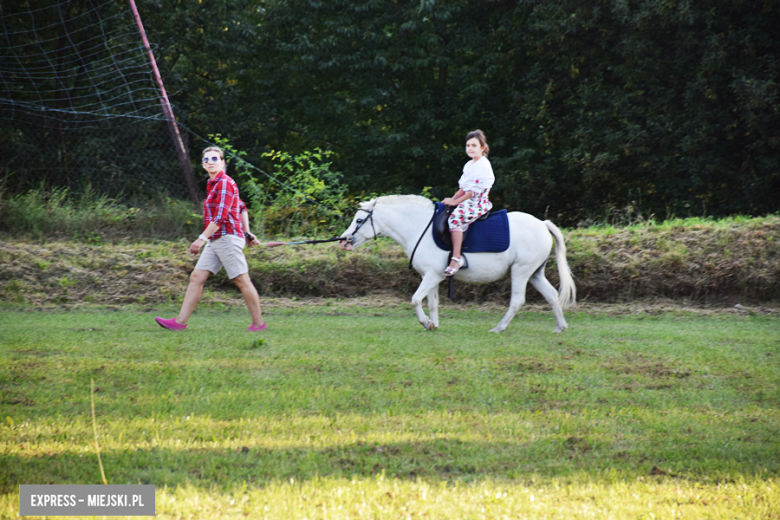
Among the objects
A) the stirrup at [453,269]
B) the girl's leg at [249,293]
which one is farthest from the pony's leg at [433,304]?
the girl's leg at [249,293]

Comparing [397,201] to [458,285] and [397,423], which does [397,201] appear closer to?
[458,285]

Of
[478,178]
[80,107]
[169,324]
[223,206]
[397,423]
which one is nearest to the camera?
[397,423]

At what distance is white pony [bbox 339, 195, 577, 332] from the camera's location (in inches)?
344

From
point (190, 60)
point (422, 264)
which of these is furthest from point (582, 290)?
point (190, 60)

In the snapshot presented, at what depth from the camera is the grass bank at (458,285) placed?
11.3 m

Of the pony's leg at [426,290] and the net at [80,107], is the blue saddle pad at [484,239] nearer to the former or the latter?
the pony's leg at [426,290]

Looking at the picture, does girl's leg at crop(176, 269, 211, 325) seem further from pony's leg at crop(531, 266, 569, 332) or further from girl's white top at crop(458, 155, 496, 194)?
pony's leg at crop(531, 266, 569, 332)

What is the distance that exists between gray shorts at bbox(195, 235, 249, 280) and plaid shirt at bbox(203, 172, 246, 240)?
2.8 inches

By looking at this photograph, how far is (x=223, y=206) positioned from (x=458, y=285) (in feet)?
17.5

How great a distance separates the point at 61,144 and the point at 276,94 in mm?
12199

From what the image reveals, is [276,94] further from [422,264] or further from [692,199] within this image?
[422,264]

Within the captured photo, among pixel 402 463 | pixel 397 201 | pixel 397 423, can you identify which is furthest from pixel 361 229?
pixel 402 463

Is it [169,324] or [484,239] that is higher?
[484,239]

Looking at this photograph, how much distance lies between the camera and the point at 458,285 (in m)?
11.9
